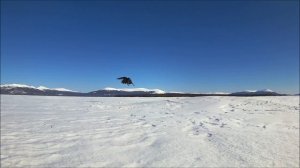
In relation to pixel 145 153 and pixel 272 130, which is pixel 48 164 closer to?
pixel 145 153

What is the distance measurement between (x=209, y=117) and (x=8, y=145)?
670 centimetres

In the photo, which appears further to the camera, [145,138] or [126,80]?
[126,80]

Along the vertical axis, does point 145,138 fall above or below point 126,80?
below

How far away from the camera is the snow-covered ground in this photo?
568cm

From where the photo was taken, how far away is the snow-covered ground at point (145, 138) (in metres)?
5.68

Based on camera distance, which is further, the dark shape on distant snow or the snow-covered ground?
the dark shape on distant snow

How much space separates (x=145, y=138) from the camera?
7.19 metres

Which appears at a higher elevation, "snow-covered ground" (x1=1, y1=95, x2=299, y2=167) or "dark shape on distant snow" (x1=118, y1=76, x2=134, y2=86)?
"dark shape on distant snow" (x1=118, y1=76, x2=134, y2=86)

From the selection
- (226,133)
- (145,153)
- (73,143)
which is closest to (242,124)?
(226,133)

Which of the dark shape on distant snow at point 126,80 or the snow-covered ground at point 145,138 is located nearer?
the snow-covered ground at point 145,138

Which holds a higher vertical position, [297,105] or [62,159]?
[297,105]

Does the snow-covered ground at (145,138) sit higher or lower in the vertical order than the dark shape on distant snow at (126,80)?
lower

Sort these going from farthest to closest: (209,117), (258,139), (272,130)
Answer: (209,117)
(272,130)
(258,139)

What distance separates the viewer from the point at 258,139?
7809 millimetres
